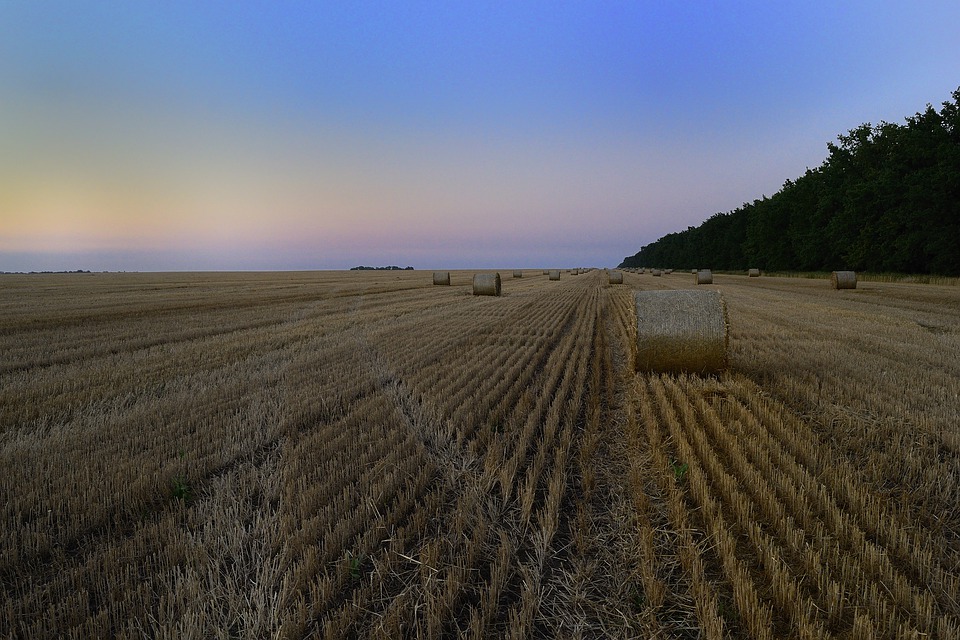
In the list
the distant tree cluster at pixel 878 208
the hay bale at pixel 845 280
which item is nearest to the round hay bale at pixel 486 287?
the hay bale at pixel 845 280

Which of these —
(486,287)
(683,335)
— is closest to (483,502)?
(683,335)

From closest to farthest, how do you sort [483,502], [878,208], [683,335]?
[483,502]
[683,335]
[878,208]

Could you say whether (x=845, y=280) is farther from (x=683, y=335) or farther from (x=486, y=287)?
(x=683, y=335)

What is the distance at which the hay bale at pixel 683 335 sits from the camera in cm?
730

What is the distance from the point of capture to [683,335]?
7.36 meters

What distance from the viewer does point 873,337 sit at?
9828 millimetres

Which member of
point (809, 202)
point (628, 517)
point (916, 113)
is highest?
point (916, 113)

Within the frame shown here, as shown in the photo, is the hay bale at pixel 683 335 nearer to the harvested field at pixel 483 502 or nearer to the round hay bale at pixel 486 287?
the harvested field at pixel 483 502

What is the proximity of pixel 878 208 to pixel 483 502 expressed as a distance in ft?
154

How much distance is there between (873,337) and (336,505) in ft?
37.6

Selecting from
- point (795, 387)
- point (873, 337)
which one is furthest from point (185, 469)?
point (873, 337)

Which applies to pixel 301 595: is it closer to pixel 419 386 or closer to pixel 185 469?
pixel 185 469

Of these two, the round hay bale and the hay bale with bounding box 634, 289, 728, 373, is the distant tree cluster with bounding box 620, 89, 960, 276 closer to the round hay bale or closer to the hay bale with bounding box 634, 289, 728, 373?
the round hay bale

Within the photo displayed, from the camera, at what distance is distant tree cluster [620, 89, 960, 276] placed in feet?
95.5
